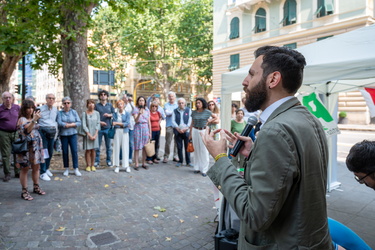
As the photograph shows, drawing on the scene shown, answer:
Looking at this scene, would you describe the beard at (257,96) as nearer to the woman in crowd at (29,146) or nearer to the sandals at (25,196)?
the woman in crowd at (29,146)

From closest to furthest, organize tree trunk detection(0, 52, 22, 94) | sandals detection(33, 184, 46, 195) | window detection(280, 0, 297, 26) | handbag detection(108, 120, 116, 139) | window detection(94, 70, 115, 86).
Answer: sandals detection(33, 184, 46, 195) < handbag detection(108, 120, 116, 139) < tree trunk detection(0, 52, 22, 94) < window detection(94, 70, 115, 86) < window detection(280, 0, 297, 26)

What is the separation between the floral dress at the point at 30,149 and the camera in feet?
16.9

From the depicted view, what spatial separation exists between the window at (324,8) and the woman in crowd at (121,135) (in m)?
19.6

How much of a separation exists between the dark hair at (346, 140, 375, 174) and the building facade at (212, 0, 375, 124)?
69.6 ft

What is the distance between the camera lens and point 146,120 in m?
8.07

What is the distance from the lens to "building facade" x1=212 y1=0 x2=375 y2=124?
2003 cm

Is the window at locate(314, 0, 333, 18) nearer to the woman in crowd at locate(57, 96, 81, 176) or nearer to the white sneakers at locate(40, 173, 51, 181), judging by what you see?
the woman in crowd at locate(57, 96, 81, 176)

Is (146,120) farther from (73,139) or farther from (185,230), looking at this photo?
(185,230)

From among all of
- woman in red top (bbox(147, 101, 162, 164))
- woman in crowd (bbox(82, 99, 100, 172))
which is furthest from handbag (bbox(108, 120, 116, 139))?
woman in red top (bbox(147, 101, 162, 164))

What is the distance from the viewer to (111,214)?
4.62 meters

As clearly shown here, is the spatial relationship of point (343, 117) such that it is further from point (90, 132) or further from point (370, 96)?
point (90, 132)

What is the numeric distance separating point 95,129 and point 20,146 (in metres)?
2.41

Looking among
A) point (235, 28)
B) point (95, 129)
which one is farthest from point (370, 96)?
point (235, 28)

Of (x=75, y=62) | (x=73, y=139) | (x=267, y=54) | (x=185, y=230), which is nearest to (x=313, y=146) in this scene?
(x=267, y=54)
